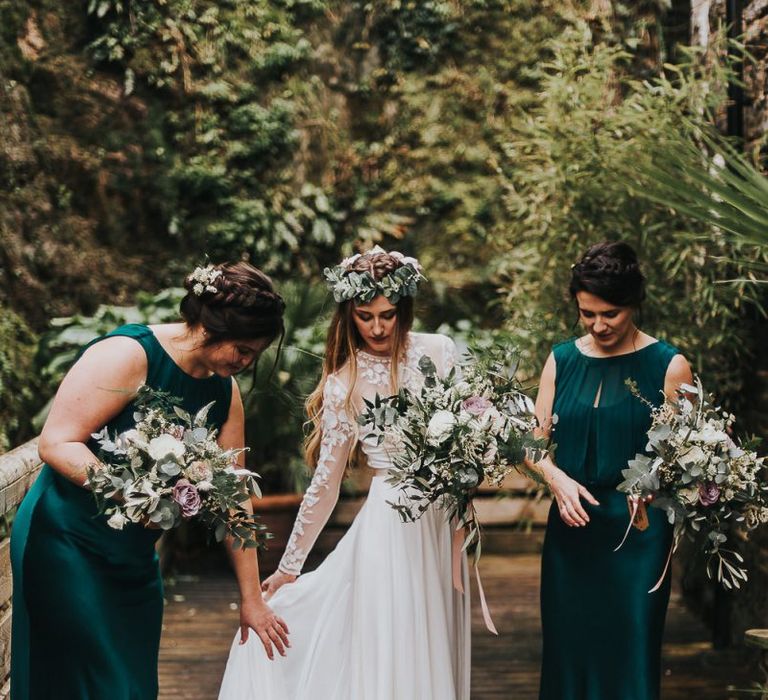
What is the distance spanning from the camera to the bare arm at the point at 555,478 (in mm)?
3602

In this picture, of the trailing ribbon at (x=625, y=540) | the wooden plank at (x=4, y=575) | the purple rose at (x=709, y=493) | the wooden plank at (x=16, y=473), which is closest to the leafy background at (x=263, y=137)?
the wooden plank at (x=16, y=473)

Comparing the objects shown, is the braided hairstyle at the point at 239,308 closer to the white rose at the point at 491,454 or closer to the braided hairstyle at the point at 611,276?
the white rose at the point at 491,454

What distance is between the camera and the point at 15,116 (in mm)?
9109

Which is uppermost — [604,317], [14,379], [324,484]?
[604,317]

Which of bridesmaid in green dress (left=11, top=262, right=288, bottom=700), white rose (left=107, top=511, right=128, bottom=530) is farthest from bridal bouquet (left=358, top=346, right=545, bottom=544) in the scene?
white rose (left=107, top=511, right=128, bottom=530)

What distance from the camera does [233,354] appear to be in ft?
9.98

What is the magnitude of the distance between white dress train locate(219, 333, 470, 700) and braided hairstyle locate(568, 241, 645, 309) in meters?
0.60

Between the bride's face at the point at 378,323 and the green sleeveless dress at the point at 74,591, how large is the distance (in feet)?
3.06

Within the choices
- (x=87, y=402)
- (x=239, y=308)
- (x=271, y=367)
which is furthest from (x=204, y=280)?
(x=271, y=367)

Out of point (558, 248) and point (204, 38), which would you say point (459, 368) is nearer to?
point (558, 248)

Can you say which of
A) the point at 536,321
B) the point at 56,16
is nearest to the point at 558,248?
the point at 536,321

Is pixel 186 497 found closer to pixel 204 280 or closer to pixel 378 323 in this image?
Result: pixel 204 280

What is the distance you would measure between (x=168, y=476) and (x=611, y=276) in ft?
5.37

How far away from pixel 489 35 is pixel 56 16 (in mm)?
3897
